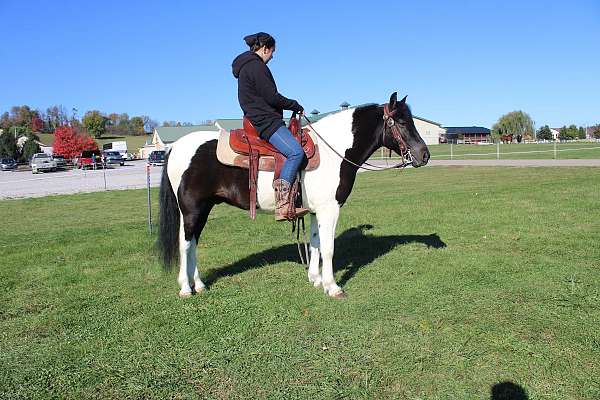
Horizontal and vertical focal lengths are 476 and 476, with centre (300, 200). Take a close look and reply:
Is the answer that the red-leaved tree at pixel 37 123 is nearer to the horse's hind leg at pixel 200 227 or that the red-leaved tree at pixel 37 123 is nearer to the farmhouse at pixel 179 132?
the farmhouse at pixel 179 132

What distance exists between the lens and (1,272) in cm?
746

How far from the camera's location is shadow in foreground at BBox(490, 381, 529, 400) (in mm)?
3541

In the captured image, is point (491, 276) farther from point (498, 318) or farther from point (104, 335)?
point (104, 335)

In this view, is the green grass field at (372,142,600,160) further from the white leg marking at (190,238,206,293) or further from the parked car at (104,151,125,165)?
the white leg marking at (190,238,206,293)

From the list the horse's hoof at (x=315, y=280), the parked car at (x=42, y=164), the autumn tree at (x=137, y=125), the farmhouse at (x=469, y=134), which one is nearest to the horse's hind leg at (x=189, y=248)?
the horse's hoof at (x=315, y=280)

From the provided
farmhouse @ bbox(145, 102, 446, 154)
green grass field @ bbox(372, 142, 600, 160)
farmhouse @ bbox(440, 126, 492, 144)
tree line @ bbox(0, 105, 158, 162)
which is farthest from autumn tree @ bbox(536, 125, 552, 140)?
tree line @ bbox(0, 105, 158, 162)

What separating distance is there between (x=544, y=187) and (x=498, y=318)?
476 inches

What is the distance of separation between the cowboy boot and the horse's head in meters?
1.55

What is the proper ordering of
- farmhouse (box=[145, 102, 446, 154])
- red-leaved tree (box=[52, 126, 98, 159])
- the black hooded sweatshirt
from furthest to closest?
farmhouse (box=[145, 102, 446, 154]) < red-leaved tree (box=[52, 126, 98, 159]) < the black hooded sweatshirt

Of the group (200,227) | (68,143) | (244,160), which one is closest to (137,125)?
(68,143)

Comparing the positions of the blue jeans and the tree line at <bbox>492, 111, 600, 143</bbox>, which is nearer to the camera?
the blue jeans

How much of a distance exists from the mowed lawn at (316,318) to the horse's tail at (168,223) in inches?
15.2

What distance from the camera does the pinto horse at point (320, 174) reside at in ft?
20.0

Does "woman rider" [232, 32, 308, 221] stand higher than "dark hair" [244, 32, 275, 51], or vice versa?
"dark hair" [244, 32, 275, 51]
